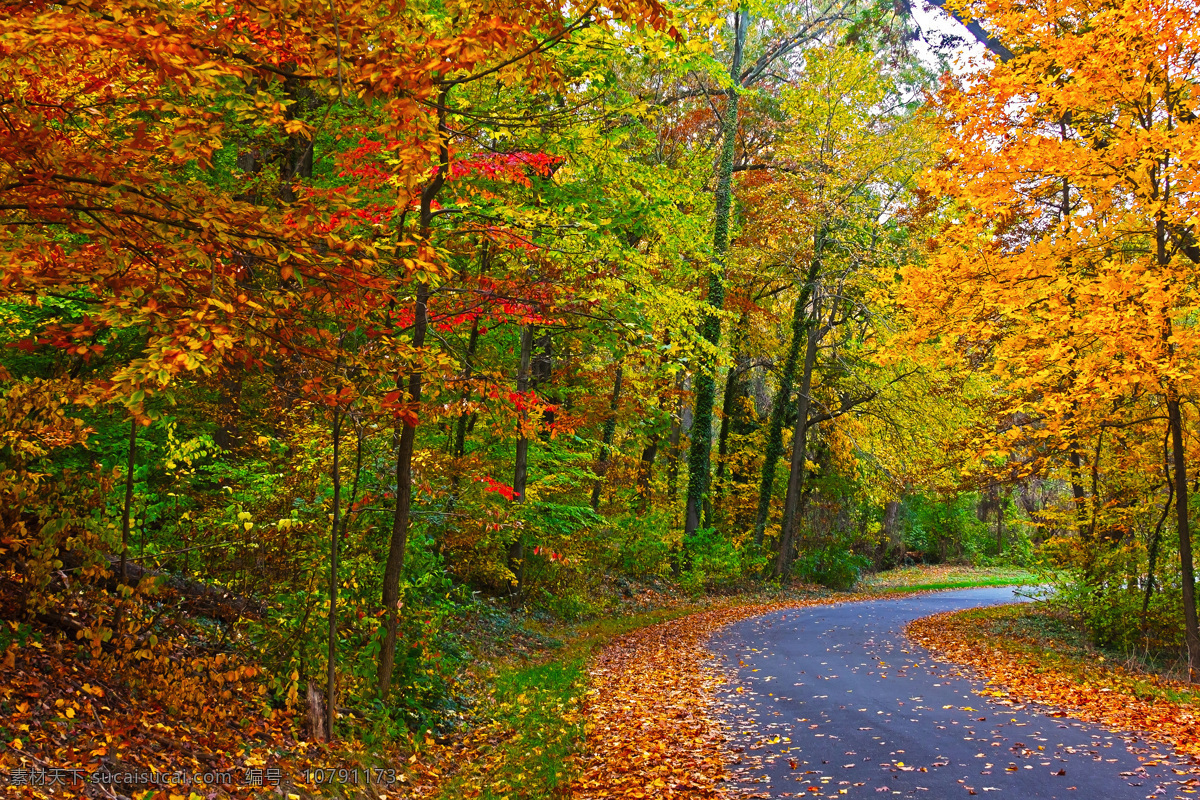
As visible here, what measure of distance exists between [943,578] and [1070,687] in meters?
26.7

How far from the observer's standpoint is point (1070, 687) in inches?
379

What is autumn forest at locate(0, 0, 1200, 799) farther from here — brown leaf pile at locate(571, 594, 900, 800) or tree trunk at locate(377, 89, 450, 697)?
brown leaf pile at locate(571, 594, 900, 800)

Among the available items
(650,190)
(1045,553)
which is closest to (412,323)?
(650,190)

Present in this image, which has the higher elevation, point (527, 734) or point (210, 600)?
point (210, 600)

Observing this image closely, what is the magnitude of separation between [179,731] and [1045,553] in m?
13.9

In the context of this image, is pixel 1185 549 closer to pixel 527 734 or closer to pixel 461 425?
pixel 527 734

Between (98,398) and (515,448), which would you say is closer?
(98,398)

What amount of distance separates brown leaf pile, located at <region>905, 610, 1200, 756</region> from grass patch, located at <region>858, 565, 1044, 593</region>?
49.6ft

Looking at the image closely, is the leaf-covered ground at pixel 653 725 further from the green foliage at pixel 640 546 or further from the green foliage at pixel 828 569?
the green foliage at pixel 828 569

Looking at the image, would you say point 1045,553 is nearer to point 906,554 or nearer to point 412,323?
point 412,323

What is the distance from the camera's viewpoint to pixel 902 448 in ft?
76.4

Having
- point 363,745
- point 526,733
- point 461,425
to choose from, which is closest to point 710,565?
point 461,425

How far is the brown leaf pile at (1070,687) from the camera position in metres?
7.70

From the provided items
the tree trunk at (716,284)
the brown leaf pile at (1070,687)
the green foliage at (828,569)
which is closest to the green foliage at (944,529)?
the green foliage at (828,569)
